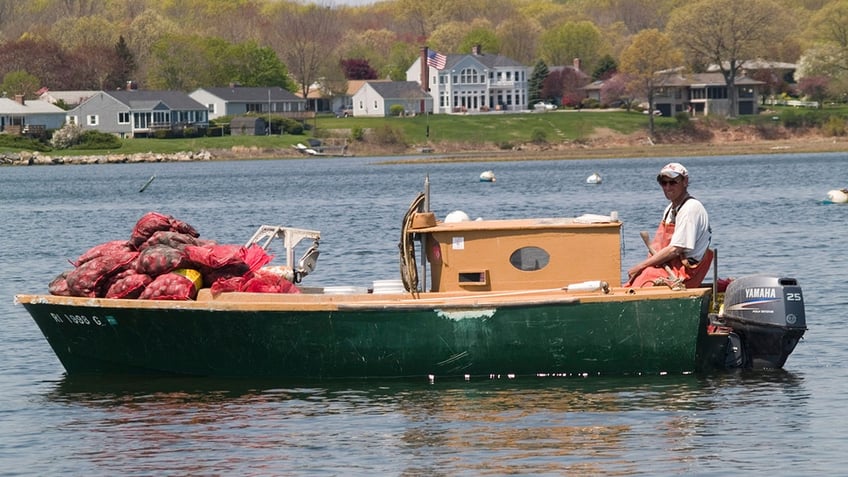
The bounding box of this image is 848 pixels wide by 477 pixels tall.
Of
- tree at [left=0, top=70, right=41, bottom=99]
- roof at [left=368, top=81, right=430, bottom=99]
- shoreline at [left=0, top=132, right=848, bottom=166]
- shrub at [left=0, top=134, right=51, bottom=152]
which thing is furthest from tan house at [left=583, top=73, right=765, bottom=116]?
tree at [left=0, top=70, right=41, bottom=99]

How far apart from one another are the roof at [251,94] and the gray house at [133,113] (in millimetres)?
7429

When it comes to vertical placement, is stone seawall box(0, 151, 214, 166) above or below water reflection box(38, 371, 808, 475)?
below

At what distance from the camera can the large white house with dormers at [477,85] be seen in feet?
544

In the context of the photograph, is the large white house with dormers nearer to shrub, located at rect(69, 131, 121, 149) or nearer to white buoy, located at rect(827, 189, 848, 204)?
shrub, located at rect(69, 131, 121, 149)

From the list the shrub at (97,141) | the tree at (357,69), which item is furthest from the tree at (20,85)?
the tree at (357,69)

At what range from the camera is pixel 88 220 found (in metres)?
58.2

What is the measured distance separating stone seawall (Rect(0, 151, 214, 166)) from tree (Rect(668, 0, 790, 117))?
156 feet

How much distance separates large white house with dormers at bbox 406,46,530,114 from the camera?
165875 millimetres

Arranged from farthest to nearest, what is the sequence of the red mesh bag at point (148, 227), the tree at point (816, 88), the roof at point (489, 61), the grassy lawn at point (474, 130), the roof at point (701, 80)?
the roof at point (489, 61)
the roof at point (701, 80)
the tree at point (816, 88)
the grassy lawn at point (474, 130)
the red mesh bag at point (148, 227)

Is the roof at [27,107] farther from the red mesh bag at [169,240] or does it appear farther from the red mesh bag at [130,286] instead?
the red mesh bag at [130,286]

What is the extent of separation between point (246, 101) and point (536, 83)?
3468cm

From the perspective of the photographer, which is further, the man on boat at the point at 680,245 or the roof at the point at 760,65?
the roof at the point at 760,65

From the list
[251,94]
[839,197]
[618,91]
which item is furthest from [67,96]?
[839,197]

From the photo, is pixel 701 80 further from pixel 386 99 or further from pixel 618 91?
pixel 386 99
